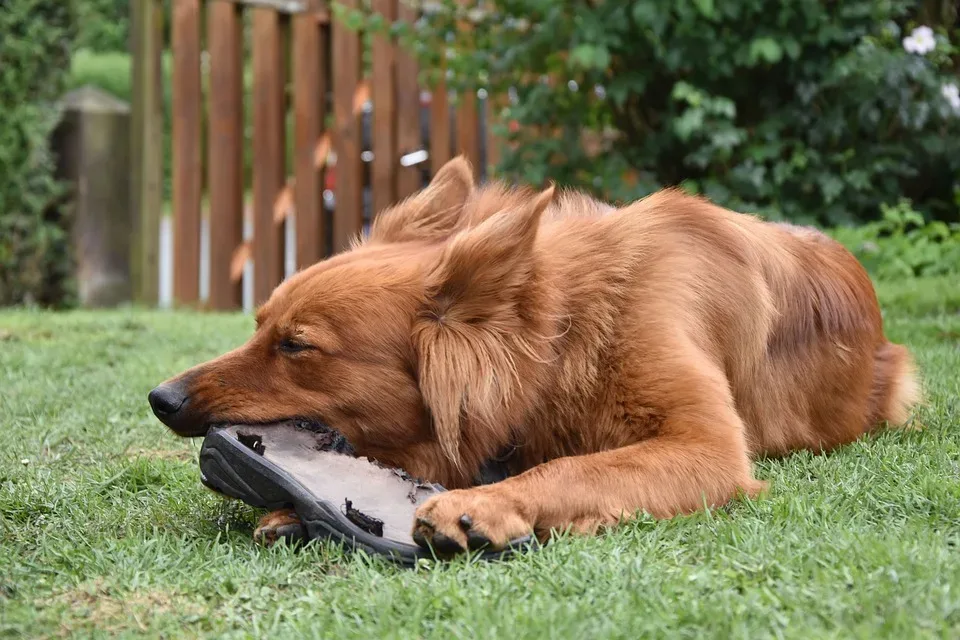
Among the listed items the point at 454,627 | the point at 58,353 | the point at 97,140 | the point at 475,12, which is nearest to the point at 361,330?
the point at 454,627

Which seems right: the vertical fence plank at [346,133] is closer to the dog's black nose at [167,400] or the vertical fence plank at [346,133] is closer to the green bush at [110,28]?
the dog's black nose at [167,400]

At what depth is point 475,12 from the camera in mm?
7832

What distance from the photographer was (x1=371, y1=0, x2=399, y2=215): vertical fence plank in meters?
8.08

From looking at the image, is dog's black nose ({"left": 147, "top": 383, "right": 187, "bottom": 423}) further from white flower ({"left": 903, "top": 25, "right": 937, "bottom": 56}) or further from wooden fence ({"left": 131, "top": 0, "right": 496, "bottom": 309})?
white flower ({"left": 903, "top": 25, "right": 937, "bottom": 56})

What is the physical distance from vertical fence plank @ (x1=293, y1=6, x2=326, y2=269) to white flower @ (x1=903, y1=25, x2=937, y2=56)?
4.29 metres

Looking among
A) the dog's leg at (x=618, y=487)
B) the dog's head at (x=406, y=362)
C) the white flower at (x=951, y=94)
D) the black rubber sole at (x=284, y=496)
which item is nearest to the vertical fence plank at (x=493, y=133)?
the white flower at (x=951, y=94)

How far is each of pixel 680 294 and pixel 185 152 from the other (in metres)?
6.03

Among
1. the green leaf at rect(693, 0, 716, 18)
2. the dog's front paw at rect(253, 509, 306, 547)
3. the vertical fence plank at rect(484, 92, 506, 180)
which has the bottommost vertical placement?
the dog's front paw at rect(253, 509, 306, 547)

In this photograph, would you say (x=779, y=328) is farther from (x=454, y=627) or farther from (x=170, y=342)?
(x=170, y=342)

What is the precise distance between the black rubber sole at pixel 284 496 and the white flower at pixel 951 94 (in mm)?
5660

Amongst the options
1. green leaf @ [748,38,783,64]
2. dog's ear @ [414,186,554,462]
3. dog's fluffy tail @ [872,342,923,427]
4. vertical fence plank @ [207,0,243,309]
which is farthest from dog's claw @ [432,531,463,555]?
vertical fence plank @ [207,0,243,309]

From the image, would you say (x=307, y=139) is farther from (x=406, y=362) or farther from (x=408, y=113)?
(x=406, y=362)

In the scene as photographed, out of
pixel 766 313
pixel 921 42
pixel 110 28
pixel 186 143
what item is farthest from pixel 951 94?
pixel 110 28

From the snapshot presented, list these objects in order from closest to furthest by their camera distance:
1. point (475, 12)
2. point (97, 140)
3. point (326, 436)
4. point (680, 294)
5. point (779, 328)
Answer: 1. point (326, 436)
2. point (680, 294)
3. point (779, 328)
4. point (475, 12)
5. point (97, 140)
